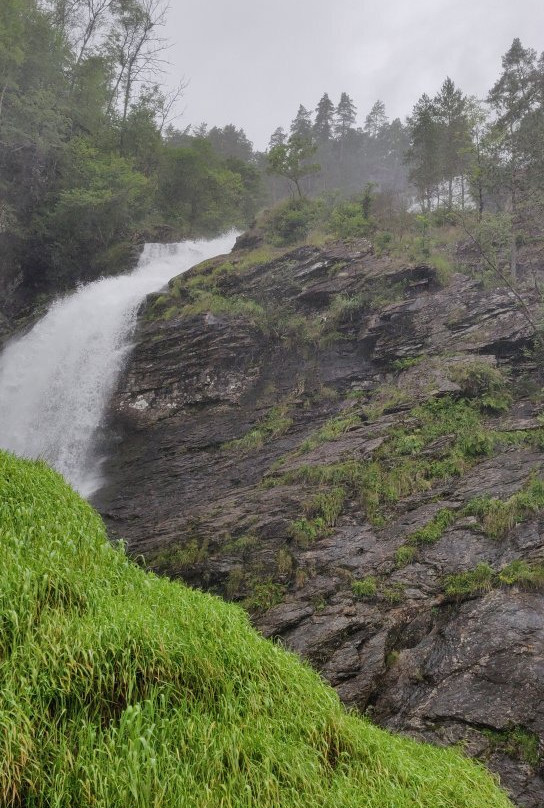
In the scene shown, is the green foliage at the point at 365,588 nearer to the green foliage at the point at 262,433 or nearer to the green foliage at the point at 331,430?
the green foliage at the point at 331,430

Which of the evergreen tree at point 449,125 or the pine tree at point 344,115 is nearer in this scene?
the evergreen tree at point 449,125

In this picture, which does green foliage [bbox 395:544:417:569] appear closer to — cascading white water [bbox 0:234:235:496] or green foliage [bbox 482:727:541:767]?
green foliage [bbox 482:727:541:767]

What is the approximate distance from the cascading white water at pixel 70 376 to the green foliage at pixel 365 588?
874 cm

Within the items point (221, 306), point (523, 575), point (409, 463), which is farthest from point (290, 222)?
point (523, 575)

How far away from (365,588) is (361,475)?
3.24 metres

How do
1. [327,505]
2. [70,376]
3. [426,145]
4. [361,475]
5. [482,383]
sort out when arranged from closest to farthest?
[327,505], [361,475], [482,383], [70,376], [426,145]

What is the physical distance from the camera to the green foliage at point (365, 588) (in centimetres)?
826

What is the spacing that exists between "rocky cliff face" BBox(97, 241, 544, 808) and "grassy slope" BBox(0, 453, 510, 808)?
1785 millimetres

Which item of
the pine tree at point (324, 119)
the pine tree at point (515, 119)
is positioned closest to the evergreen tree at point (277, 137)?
the pine tree at point (324, 119)

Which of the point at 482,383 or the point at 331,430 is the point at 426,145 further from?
the point at 331,430

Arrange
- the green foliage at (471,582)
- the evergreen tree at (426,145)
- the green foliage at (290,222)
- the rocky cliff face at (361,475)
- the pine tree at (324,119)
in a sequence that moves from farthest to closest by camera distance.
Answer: the pine tree at (324,119), the evergreen tree at (426,145), the green foliage at (290,222), the green foliage at (471,582), the rocky cliff face at (361,475)

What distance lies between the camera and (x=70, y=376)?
17500mm

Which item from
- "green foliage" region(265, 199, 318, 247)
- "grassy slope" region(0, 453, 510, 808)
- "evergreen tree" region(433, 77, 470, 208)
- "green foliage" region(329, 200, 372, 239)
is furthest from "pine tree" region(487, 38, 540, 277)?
"grassy slope" region(0, 453, 510, 808)

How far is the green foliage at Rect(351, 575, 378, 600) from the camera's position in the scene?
27.1 feet
